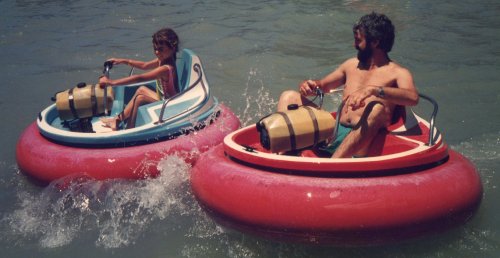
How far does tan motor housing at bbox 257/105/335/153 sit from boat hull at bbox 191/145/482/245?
0.31 m

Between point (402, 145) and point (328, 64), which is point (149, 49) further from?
point (402, 145)

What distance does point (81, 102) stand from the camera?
6.00 meters

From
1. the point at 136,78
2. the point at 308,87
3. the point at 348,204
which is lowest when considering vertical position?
the point at 348,204

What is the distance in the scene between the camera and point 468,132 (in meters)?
6.70

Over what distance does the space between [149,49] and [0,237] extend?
→ 294 inches

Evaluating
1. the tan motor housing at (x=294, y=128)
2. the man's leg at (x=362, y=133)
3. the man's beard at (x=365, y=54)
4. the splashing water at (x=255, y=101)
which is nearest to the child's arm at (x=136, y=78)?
the splashing water at (x=255, y=101)

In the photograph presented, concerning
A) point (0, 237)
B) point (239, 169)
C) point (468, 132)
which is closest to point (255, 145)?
point (239, 169)

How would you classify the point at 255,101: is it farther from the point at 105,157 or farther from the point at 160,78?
the point at 105,157

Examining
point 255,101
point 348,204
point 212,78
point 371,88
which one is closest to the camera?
point 348,204

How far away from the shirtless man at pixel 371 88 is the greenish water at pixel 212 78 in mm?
915

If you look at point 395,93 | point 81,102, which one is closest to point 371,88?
point 395,93

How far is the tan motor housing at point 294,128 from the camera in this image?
14.3 ft

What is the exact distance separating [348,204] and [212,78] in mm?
6080

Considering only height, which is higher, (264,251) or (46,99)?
(264,251)
